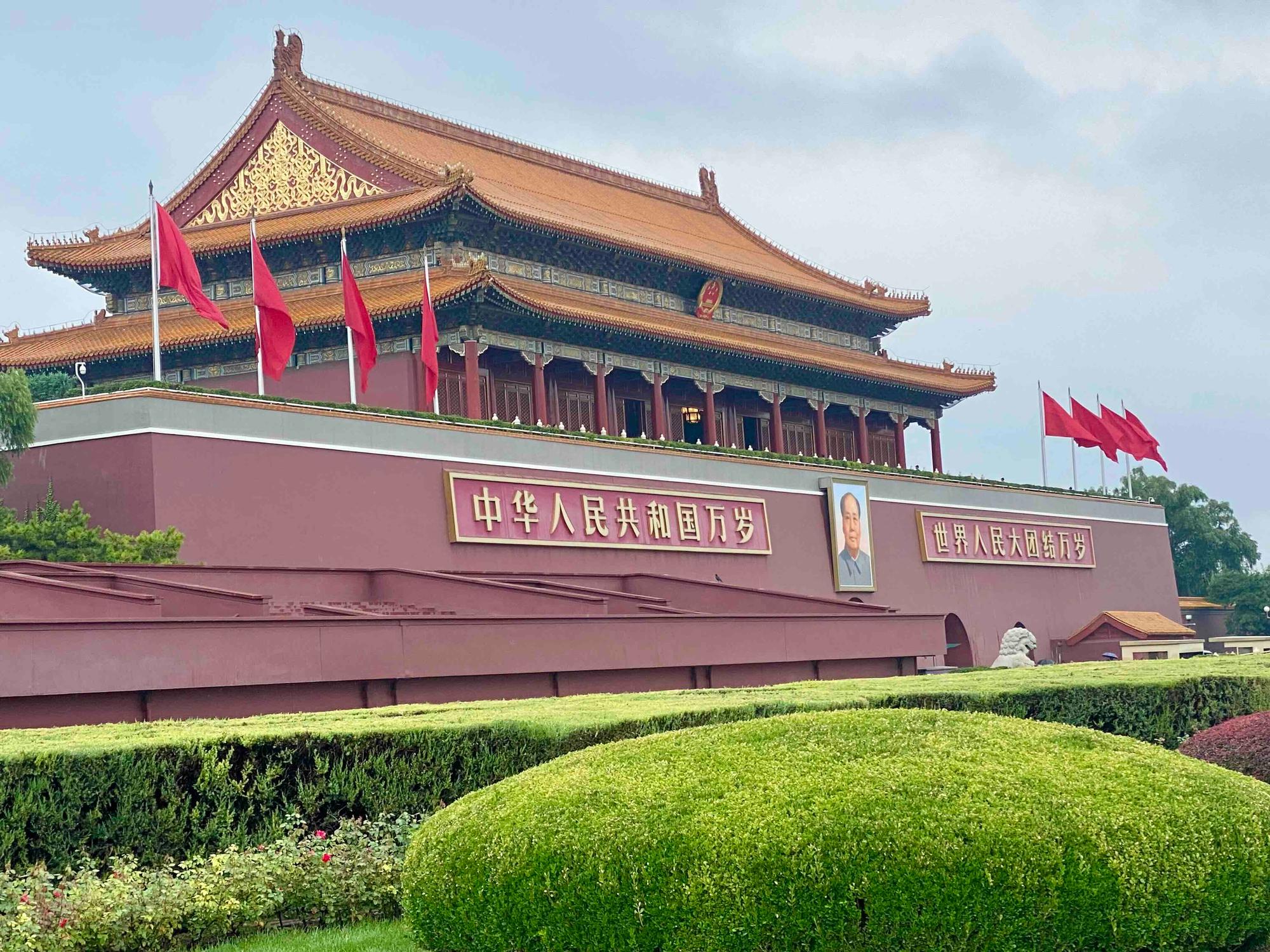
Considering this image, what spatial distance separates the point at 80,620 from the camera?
43.6ft

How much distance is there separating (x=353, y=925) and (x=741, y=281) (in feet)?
101

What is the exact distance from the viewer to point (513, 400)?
32188 mm

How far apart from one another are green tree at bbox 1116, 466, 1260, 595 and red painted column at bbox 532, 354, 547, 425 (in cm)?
3752

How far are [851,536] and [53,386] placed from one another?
50.2 ft

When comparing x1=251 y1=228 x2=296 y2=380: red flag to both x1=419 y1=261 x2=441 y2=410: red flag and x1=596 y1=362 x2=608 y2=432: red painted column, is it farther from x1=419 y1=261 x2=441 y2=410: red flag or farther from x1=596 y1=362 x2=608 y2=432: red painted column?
x1=596 y1=362 x2=608 y2=432: red painted column

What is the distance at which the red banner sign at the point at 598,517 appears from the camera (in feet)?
81.4

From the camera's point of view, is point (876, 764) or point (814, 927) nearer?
point (814, 927)

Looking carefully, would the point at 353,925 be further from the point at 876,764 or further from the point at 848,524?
the point at 848,524

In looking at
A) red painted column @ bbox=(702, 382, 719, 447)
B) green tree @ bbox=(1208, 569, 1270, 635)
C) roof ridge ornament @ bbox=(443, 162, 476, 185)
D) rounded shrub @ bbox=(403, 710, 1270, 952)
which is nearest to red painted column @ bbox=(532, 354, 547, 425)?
roof ridge ornament @ bbox=(443, 162, 476, 185)

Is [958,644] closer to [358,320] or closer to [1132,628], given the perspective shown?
[1132,628]

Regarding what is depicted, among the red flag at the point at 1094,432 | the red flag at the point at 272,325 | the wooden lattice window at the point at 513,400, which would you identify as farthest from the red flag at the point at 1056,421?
the red flag at the point at 272,325

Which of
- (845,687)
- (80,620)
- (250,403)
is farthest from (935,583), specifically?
(80,620)

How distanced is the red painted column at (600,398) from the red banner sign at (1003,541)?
7.61 meters

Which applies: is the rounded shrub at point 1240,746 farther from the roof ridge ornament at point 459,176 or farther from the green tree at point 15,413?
the roof ridge ornament at point 459,176
